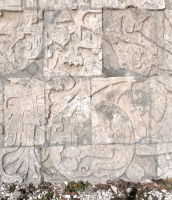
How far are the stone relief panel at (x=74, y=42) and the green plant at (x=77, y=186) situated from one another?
58.7 inches

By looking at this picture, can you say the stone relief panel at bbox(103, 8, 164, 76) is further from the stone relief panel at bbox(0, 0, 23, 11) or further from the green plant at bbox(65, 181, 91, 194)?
the green plant at bbox(65, 181, 91, 194)

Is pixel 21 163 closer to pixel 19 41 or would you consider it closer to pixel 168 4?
pixel 19 41

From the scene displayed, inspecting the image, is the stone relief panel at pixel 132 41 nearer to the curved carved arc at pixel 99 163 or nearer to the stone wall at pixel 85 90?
the stone wall at pixel 85 90

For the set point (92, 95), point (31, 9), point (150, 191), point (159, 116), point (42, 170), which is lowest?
point (150, 191)

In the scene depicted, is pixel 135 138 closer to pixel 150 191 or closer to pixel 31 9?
pixel 150 191

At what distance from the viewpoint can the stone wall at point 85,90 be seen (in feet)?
11.7

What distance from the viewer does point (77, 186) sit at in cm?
362

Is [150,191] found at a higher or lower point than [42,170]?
lower

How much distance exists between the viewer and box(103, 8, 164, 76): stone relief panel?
11.9ft

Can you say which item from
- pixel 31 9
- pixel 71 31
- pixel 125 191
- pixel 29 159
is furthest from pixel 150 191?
pixel 31 9

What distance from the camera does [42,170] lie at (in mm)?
3654

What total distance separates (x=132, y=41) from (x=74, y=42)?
0.80 meters

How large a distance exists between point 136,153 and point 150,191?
532mm

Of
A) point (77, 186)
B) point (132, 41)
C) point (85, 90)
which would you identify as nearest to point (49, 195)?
point (77, 186)
